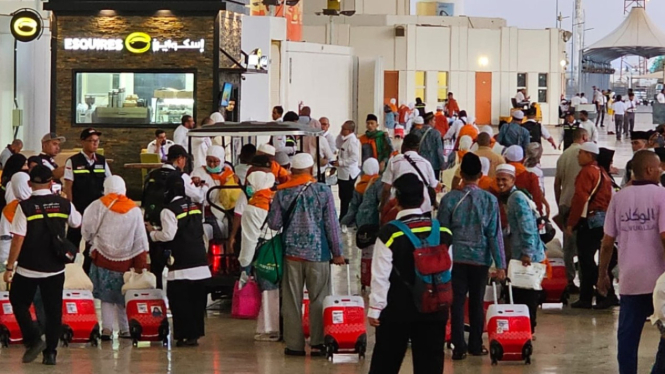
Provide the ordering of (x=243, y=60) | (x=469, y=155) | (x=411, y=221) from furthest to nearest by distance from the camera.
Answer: (x=243, y=60)
(x=469, y=155)
(x=411, y=221)

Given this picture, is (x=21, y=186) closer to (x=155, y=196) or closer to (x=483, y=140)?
(x=155, y=196)

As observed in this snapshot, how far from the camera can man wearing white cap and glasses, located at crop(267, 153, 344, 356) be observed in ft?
36.2

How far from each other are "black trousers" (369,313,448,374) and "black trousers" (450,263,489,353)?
109 inches

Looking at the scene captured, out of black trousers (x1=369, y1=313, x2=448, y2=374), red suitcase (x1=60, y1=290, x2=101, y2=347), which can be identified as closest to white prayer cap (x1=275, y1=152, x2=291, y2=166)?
red suitcase (x1=60, y1=290, x2=101, y2=347)

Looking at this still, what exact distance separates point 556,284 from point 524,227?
2686mm

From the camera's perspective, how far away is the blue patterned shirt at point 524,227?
11320 mm

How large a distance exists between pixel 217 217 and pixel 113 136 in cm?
1259

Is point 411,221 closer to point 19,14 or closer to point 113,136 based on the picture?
point 113,136

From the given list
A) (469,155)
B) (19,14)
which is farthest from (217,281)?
(19,14)

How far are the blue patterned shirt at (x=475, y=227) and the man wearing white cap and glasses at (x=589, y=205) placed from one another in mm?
2888

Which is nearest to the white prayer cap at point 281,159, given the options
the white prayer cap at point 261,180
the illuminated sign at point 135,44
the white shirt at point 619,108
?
the white prayer cap at point 261,180

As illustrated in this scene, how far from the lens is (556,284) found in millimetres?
13828

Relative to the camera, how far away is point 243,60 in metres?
29.0

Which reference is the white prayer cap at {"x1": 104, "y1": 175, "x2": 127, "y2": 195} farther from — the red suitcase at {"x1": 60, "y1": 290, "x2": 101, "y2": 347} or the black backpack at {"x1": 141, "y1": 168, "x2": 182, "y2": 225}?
the red suitcase at {"x1": 60, "y1": 290, "x2": 101, "y2": 347}
